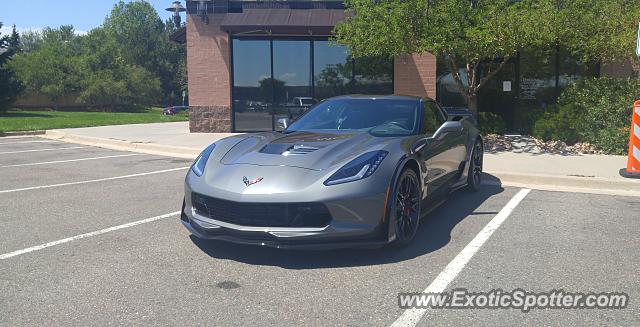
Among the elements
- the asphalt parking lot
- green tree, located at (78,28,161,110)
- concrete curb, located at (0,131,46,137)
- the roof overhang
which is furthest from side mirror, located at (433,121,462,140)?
green tree, located at (78,28,161,110)

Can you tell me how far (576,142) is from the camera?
11.9 meters

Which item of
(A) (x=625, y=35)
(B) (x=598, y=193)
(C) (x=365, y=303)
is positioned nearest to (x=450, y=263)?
(C) (x=365, y=303)

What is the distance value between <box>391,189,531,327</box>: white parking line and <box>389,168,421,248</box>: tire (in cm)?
Result: 45

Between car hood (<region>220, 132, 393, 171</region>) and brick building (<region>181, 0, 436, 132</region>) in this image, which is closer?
car hood (<region>220, 132, 393, 171</region>)

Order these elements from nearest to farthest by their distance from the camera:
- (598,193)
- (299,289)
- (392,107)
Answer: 1. (299,289)
2. (392,107)
3. (598,193)

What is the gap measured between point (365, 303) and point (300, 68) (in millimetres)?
13820

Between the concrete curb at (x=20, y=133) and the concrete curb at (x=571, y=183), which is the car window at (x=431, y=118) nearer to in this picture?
the concrete curb at (x=571, y=183)

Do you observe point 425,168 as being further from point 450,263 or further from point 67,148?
point 67,148

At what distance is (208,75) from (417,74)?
6.47 meters

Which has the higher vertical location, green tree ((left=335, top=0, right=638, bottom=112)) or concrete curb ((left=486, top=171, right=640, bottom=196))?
green tree ((left=335, top=0, right=638, bottom=112))

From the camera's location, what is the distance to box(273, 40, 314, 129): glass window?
54.5 ft

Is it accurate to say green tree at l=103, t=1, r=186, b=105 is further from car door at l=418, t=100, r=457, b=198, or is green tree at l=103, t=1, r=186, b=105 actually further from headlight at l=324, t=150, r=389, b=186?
headlight at l=324, t=150, r=389, b=186

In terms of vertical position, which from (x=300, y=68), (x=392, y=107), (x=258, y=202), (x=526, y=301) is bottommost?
(x=526, y=301)

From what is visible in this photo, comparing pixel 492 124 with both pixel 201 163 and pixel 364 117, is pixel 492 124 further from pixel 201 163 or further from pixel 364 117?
pixel 201 163
